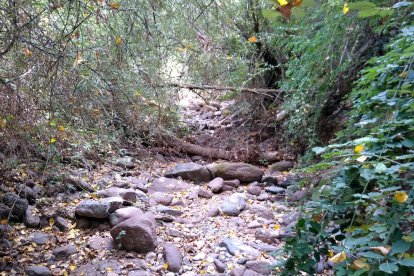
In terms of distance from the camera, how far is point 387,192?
1195mm

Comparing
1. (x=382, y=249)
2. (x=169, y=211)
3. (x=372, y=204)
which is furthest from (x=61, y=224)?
(x=382, y=249)

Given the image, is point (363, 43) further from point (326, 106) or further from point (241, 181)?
point (241, 181)

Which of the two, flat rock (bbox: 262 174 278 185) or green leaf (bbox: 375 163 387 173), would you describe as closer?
green leaf (bbox: 375 163 387 173)

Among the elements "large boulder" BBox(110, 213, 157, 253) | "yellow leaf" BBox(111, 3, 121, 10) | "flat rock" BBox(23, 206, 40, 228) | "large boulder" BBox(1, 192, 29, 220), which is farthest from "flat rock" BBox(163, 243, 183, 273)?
"yellow leaf" BBox(111, 3, 121, 10)

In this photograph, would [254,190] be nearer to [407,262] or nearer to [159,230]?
[159,230]

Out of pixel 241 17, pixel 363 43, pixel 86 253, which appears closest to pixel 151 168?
pixel 86 253

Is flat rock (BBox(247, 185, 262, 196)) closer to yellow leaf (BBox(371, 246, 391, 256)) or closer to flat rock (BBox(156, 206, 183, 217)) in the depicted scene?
flat rock (BBox(156, 206, 183, 217))

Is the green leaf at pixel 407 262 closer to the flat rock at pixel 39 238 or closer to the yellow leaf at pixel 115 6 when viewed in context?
the yellow leaf at pixel 115 6

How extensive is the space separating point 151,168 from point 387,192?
3825mm

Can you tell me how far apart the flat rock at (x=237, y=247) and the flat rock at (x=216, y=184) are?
1.24 meters

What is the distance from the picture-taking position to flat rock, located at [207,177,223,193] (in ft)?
14.5

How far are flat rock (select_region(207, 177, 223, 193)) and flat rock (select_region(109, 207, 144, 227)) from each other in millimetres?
1315

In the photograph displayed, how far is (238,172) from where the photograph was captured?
4.76 m

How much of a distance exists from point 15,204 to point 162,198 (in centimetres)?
143
